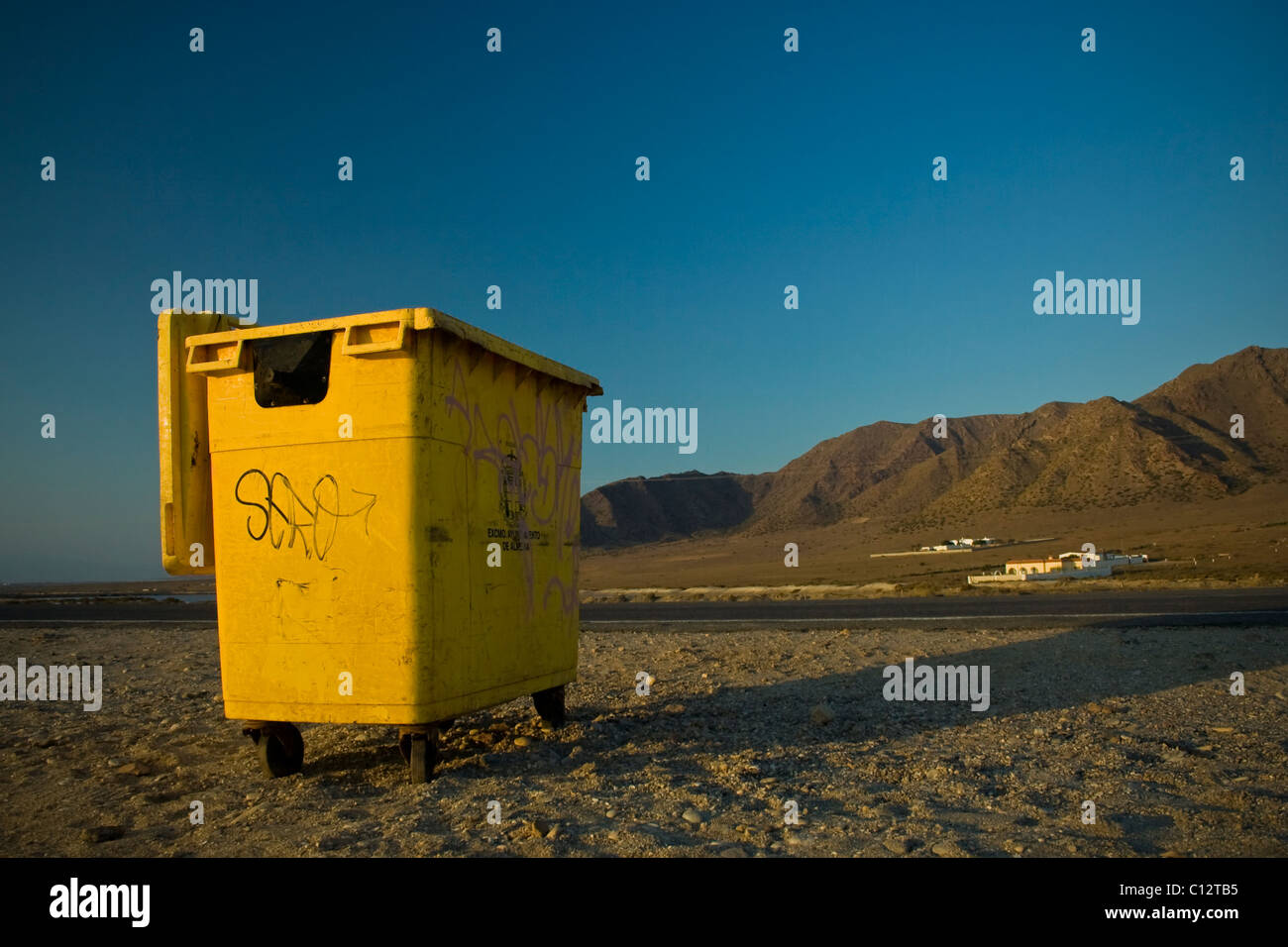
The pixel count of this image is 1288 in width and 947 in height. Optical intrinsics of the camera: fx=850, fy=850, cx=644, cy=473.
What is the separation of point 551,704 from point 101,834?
323 cm

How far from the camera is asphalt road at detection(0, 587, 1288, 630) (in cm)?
1361

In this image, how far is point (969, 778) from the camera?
17.6 ft

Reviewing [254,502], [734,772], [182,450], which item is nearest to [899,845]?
[734,772]

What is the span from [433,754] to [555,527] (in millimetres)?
2149

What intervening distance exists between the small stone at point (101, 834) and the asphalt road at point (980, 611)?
37.1 ft

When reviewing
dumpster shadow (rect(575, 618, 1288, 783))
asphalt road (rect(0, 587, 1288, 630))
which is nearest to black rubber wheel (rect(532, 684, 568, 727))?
dumpster shadow (rect(575, 618, 1288, 783))

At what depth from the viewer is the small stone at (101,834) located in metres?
4.53

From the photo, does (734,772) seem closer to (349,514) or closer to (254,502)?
(349,514)

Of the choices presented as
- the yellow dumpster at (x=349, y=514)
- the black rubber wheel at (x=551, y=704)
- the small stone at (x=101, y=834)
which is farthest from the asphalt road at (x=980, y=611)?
the small stone at (x=101, y=834)

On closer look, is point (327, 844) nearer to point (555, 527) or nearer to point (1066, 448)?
point (555, 527)

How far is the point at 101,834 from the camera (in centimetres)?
459

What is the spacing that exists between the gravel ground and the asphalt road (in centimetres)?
380

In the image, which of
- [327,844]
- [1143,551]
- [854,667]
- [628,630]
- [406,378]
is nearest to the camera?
[327,844]
